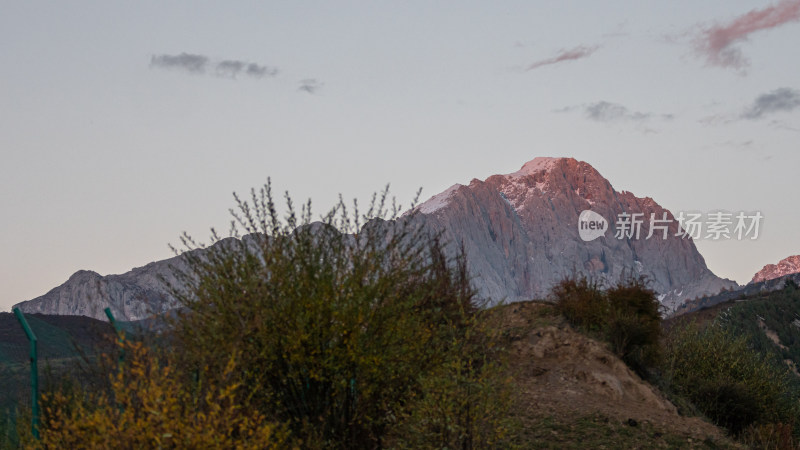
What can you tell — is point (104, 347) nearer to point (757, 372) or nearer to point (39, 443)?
point (39, 443)

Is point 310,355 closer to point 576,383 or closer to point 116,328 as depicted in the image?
point 116,328

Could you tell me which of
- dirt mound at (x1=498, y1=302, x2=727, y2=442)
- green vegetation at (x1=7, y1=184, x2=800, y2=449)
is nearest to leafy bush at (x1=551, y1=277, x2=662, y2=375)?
dirt mound at (x1=498, y1=302, x2=727, y2=442)

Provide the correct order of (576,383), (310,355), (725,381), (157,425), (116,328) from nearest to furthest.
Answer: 1. (157,425)
2. (116,328)
3. (310,355)
4. (576,383)
5. (725,381)

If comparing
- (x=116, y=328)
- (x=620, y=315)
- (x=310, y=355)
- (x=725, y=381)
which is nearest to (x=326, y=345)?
(x=310, y=355)

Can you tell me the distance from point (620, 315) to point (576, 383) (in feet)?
17.9

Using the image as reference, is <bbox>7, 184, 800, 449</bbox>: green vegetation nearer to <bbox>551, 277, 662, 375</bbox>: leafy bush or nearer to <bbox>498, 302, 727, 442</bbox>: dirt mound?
<bbox>498, 302, 727, 442</bbox>: dirt mound

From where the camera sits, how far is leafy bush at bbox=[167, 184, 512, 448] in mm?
11477

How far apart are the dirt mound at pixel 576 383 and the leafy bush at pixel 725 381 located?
472 cm

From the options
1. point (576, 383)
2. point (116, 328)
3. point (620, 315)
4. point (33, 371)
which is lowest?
point (576, 383)

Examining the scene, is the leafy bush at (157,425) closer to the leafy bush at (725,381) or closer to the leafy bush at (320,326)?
the leafy bush at (320,326)

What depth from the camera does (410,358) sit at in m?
12.7

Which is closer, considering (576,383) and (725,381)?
(576,383)

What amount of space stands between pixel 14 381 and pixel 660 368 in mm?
27833

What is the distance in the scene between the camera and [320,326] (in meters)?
11.5
